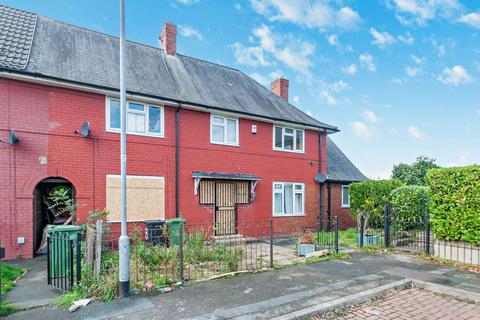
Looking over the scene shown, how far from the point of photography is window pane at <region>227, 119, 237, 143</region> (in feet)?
40.8

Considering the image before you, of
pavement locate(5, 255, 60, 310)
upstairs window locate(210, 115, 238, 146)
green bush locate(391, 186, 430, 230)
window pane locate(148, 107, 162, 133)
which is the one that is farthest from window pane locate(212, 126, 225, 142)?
green bush locate(391, 186, 430, 230)

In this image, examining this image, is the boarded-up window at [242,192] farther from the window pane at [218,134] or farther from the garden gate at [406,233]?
the garden gate at [406,233]

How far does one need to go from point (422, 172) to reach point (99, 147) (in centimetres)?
2303

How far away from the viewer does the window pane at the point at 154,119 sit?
10578 millimetres

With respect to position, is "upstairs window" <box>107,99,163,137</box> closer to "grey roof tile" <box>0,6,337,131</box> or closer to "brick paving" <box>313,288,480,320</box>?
"grey roof tile" <box>0,6,337,131</box>

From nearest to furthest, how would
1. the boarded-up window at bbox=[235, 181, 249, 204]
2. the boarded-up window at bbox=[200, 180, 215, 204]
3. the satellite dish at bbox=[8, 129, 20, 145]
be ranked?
the satellite dish at bbox=[8, 129, 20, 145], the boarded-up window at bbox=[200, 180, 215, 204], the boarded-up window at bbox=[235, 181, 249, 204]

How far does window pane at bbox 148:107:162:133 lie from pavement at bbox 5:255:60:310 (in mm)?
5447

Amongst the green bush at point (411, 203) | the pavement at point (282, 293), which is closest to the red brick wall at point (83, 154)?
the pavement at point (282, 293)

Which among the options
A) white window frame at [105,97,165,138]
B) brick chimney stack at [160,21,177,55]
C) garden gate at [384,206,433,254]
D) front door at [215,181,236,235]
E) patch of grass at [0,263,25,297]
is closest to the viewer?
patch of grass at [0,263,25,297]

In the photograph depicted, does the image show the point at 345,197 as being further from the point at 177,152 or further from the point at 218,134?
the point at 177,152

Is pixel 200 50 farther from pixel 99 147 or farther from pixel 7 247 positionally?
pixel 7 247

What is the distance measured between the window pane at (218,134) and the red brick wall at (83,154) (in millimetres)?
346

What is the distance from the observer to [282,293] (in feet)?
17.5

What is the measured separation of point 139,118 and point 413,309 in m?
9.48
